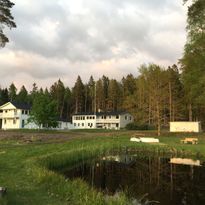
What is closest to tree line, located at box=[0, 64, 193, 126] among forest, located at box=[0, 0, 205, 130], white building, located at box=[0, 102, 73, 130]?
forest, located at box=[0, 0, 205, 130]

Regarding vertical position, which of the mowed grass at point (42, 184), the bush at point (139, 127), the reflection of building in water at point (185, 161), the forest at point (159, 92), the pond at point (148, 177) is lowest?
the pond at point (148, 177)

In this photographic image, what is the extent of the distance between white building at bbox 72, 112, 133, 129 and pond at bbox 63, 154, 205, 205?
60.7 meters

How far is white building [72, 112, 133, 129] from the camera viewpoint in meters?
91.6

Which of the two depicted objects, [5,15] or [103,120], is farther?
[103,120]

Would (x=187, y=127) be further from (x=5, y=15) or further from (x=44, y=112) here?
(x=5, y=15)

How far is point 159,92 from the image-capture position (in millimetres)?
56531

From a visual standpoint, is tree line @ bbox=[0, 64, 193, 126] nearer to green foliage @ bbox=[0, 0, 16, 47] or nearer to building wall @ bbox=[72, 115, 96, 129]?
building wall @ bbox=[72, 115, 96, 129]

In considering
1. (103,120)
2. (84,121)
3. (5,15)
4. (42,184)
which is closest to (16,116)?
(84,121)

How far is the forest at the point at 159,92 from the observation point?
40.9 meters

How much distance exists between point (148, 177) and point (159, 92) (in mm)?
36979

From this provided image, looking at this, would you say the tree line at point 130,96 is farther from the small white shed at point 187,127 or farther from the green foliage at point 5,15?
the green foliage at point 5,15

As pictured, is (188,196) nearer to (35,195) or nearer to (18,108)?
(35,195)

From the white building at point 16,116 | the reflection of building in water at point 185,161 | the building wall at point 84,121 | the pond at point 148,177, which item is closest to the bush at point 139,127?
the building wall at point 84,121

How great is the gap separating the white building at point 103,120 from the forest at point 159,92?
1112 centimetres
